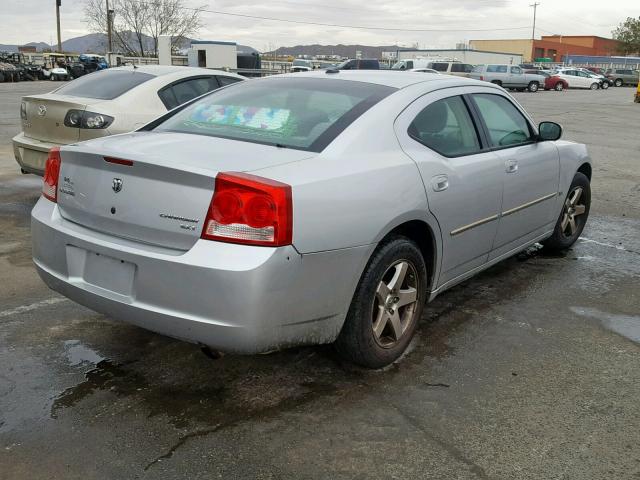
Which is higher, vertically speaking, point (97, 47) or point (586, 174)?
point (97, 47)

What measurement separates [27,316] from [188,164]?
196cm

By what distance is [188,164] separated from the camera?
9.23 ft

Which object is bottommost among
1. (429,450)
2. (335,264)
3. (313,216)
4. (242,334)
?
(429,450)

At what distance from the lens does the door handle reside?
3.50 m

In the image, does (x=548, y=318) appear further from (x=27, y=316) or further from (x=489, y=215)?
(x=27, y=316)

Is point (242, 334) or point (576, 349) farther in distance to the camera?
point (576, 349)

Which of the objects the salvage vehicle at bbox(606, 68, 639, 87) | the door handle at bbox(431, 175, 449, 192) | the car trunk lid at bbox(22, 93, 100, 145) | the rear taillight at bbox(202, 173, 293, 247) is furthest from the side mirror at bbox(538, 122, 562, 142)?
the salvage vehicle at bbox(606, 68, 639, 87)

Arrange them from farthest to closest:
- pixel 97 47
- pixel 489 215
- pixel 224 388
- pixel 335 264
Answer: pixel 97 47
pixel 489 215
pixel 224 388
pixel 335 264

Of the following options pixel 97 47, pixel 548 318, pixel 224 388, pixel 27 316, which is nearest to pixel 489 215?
pixel 548 318

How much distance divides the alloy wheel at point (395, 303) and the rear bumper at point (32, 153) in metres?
4.41

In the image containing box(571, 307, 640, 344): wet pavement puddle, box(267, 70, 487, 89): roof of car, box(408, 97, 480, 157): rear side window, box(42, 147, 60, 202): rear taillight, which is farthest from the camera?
box(571, 307, 640, 344): wet pavement puddle

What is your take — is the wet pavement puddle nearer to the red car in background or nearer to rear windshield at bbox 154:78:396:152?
rear windshield at bbox 154:78:396:152

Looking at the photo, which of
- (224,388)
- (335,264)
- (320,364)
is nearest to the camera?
(335,264)

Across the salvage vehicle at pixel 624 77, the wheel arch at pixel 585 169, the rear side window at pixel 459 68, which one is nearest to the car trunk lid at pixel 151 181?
the wheel arch at pixel 585 169
